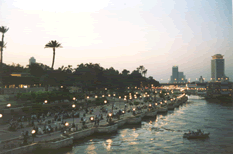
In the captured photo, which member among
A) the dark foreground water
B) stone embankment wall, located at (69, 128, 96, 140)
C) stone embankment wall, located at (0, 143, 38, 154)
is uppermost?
stone embankment wall, located at (0, 143, 38, 154)

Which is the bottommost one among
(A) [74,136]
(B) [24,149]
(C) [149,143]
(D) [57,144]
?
(C) [149,143]

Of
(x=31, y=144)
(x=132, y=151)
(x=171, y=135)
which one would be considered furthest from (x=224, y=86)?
(x=31, y=144)

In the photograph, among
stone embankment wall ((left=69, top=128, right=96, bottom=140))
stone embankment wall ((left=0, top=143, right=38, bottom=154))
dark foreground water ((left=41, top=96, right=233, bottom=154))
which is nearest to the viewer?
stone embankment wall ((left=0, top=143, right=38, bottom=154))

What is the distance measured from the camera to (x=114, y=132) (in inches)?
1478

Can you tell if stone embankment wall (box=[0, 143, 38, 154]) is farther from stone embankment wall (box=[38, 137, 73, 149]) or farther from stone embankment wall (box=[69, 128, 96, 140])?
stone embankment wall (box=[69, 128, 96, 140])

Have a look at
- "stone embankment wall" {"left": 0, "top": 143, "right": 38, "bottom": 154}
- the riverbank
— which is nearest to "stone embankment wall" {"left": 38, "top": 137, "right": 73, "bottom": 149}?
the riverbank

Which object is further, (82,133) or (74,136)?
(82,133)

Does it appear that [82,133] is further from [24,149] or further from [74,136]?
[24,149]

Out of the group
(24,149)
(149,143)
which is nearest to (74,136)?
(24,149)

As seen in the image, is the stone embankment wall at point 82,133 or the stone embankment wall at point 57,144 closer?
the stone embankment wall at point 57,144

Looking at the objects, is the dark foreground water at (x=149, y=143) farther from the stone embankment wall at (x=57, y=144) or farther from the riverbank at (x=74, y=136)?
the riverbank at (x=74, y=136)

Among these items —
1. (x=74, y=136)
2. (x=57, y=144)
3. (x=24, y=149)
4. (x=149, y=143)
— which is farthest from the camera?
(x=149, y=143)

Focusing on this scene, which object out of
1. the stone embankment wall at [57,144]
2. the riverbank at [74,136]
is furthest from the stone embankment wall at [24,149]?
the stone embankment wall at [57,144]

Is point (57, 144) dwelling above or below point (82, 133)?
above
